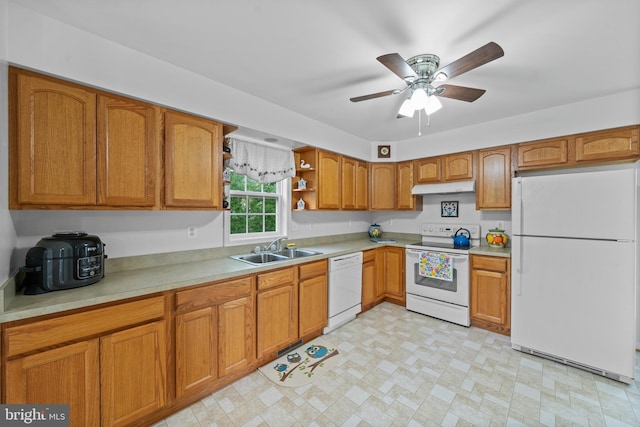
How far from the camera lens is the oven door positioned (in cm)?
296

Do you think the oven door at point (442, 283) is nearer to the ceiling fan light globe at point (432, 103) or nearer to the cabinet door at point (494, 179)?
the cabinet door at point (494, 179)

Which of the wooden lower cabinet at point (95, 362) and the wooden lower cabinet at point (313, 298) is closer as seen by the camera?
the wooden lower cabinet at point (95, 362)

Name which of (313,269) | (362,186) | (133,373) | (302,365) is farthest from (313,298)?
(362,186)

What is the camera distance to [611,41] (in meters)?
1.61

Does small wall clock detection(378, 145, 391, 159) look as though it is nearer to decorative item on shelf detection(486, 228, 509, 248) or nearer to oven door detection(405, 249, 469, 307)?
oven door detection(405, 249, 469, 307)

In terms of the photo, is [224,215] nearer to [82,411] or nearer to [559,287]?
[82,411]

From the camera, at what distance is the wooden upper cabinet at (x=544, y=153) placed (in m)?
2.64

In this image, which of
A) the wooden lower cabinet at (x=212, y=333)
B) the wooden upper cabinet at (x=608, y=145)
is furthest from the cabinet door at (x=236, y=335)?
the wooden upper cabinet at (x=608, y=145)

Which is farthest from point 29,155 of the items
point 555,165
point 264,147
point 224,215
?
point 555,165

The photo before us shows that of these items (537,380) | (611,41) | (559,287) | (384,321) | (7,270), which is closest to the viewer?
(7,270)

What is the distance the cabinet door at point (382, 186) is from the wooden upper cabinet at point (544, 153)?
1570mm

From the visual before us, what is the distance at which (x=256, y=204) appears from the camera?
2.99 metres

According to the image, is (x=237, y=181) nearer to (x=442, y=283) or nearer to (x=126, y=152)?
(x=126, y=152)

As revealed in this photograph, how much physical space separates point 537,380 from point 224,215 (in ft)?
10.1
